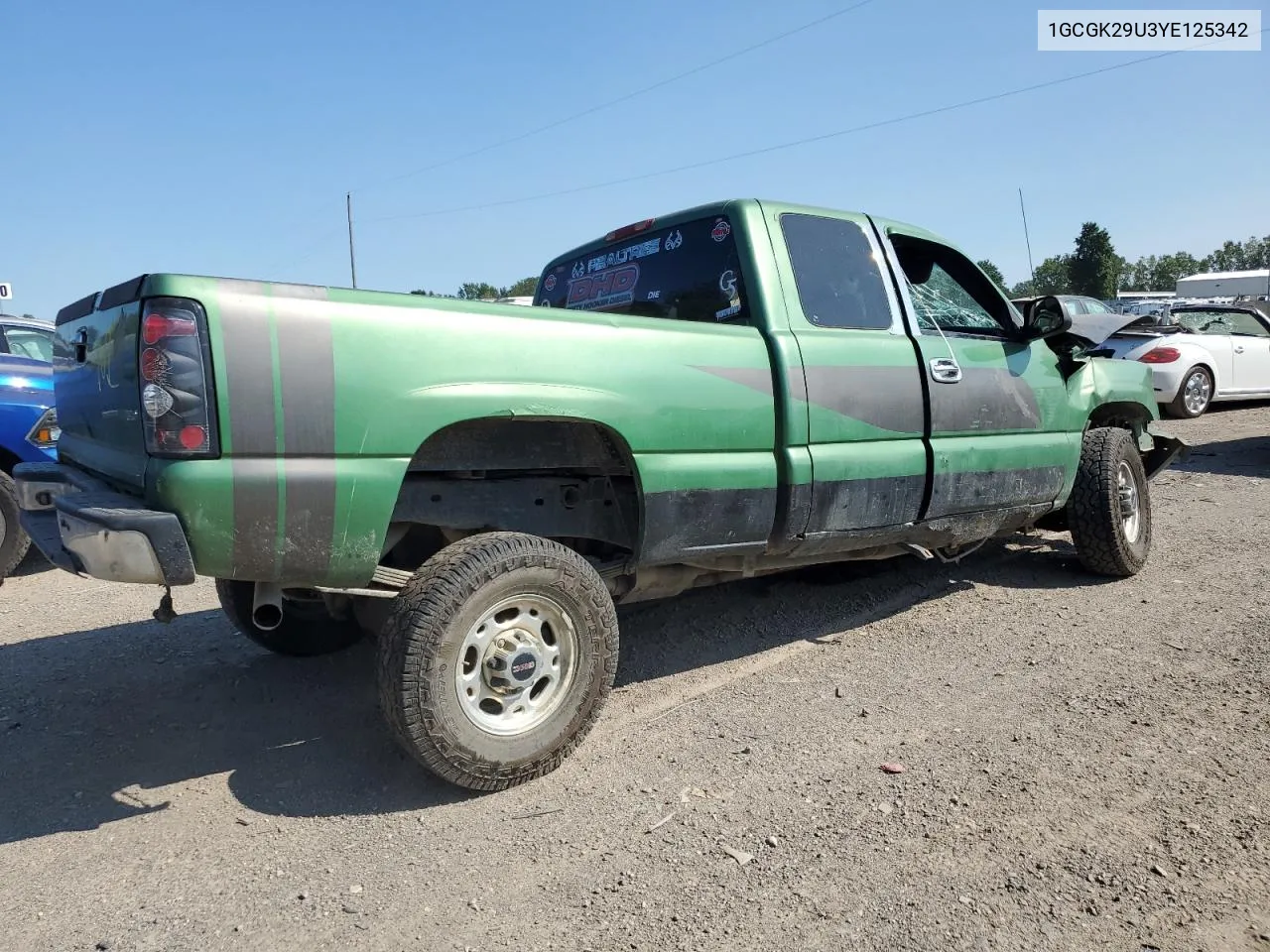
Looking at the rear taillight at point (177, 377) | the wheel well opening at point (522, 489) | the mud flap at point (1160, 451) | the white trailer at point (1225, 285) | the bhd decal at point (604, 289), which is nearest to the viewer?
the rear taillight at point (177, 377)

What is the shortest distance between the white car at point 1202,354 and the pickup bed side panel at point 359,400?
11.3 meters

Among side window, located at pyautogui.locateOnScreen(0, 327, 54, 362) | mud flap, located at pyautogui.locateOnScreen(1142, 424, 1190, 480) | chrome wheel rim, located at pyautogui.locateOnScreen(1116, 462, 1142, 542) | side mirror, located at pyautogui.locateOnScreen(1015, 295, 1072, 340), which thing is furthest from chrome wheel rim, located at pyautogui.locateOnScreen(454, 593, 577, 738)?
side window, located at pyautogui.locateOnScreen(0, 327, 54, 362)

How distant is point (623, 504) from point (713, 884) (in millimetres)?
1537

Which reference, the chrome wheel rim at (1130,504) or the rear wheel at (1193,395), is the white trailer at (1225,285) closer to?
the rear wheel at (1193,395)

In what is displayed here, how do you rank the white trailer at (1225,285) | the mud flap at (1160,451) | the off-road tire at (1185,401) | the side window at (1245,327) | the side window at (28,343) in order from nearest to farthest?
the mud flap at (1160,451) → the side window at (28,343) → the off-road tire at (1185,401) → the side window at (1245,327) → the white trailer at (1225,285)

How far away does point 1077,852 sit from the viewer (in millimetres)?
2539

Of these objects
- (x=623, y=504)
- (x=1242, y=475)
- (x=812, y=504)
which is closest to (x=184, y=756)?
(x=623, y=504)

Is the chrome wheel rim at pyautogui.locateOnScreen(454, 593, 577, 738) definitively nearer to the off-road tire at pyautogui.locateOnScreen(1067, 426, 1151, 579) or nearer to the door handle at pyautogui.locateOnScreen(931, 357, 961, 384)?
the door handle at pyautogui.locateOnScreen(931, 357, 961, 384)

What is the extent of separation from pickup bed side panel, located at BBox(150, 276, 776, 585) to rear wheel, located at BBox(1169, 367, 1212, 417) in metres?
12.4

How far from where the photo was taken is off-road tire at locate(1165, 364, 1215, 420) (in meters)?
12.9

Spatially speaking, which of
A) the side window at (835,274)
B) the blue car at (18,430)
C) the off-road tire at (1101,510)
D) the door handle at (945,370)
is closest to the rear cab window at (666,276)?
the side window at (835,274)

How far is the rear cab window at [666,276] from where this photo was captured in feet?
12.7

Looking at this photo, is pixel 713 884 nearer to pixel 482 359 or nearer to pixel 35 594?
pixel 482 359

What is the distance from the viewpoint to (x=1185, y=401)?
1305 centimetres
